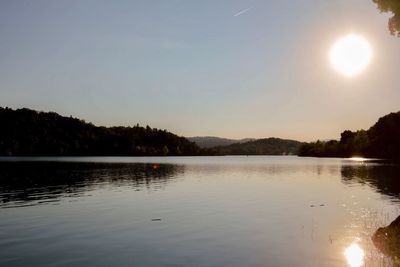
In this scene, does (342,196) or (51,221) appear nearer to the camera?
(51,221)

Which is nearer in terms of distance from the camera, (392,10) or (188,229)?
(392,10)

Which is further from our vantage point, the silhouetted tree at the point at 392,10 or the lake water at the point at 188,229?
the silhouetted tree at the point at 392,10

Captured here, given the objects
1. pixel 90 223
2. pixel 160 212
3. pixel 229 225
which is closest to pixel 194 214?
pixel 160 212

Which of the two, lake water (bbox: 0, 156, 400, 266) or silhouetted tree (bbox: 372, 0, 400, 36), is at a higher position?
silhouetted tree (bbox: 372, 0, 400, 36)

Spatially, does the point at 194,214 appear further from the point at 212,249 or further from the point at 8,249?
the point at 8,249

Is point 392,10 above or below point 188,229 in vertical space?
above

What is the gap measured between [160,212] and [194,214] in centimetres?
478

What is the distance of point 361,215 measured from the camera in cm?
5388

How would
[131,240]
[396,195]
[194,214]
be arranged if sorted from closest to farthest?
[131,240] → [194,214] → [396,195]

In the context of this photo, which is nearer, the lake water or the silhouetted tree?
the lake water

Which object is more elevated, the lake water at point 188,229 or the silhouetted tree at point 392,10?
the silhouetted tree at point 392,10

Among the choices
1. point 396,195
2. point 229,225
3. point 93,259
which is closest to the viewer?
point 93,259

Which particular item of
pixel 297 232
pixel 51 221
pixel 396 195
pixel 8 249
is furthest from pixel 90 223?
pixel 396 195

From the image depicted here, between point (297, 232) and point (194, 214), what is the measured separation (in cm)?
1530
